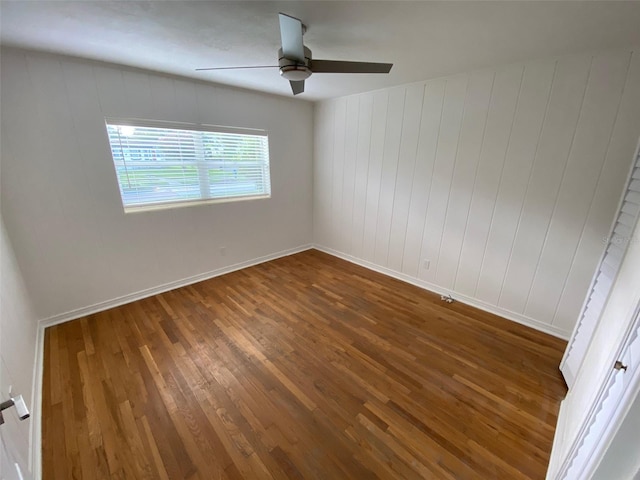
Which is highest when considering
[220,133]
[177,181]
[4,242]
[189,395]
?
[220,133]

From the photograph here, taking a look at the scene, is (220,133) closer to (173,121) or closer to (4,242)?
(173,121)

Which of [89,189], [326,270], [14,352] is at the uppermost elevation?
[89,189]

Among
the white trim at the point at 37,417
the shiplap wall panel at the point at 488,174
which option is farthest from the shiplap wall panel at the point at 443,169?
the white trim at the point at 37,417

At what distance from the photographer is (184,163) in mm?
3021

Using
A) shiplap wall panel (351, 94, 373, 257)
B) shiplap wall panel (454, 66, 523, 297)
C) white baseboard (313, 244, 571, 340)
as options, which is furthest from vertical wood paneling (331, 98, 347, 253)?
shiplap wall panel (454, 66, 523, 297)

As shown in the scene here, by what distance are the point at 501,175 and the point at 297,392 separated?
266 centimetres

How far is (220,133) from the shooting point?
10.6ft

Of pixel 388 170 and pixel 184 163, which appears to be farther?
pixel 388 170

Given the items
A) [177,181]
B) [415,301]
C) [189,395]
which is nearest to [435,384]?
[415,301]

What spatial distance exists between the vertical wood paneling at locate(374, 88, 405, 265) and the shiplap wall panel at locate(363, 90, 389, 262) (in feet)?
0.17

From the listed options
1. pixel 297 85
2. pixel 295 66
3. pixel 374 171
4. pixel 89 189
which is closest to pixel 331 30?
pixel 295 66

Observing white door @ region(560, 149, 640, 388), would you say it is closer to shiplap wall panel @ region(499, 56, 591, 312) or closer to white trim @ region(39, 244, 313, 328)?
shiplap wall panel @ region(499, 56, 591, 312)

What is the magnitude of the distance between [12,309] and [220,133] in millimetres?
2489

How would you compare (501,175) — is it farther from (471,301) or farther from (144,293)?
(144,293)
